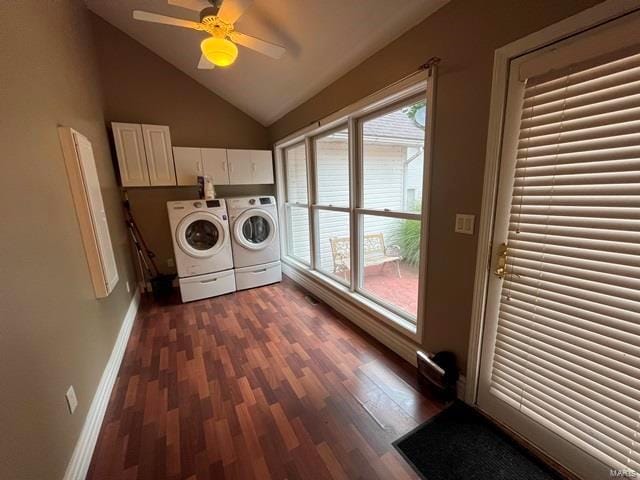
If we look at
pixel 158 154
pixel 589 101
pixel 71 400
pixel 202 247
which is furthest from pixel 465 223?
pixel 158 154

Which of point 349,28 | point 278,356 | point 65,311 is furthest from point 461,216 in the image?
point 65,311

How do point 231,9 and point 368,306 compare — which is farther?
point 368,306

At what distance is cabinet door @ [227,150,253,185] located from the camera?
3578 mm

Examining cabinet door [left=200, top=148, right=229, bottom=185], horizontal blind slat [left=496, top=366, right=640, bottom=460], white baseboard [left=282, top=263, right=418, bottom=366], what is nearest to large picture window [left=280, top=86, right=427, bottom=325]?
white baseboard [left=282, top=263, right=418, bottom=366]

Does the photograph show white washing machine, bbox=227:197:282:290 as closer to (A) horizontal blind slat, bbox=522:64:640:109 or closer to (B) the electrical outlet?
(B) the electrical outlet

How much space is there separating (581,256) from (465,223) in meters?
0.50

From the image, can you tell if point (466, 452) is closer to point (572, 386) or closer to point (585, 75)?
point (572, 386)

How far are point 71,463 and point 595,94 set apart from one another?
269 centimetres

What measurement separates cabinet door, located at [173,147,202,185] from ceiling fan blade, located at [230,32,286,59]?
1.94m

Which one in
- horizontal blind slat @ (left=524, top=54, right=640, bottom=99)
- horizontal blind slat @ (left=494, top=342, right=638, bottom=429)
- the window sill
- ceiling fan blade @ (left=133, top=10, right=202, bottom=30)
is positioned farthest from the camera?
the window sill

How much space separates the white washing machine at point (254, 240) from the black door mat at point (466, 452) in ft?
8.51

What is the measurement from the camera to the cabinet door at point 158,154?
10.2 ft

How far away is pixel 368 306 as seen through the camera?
2.32 meters

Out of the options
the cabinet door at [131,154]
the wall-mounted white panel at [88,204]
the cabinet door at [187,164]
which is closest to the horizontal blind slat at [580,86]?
the wall-mounted white panel at [88,204]
